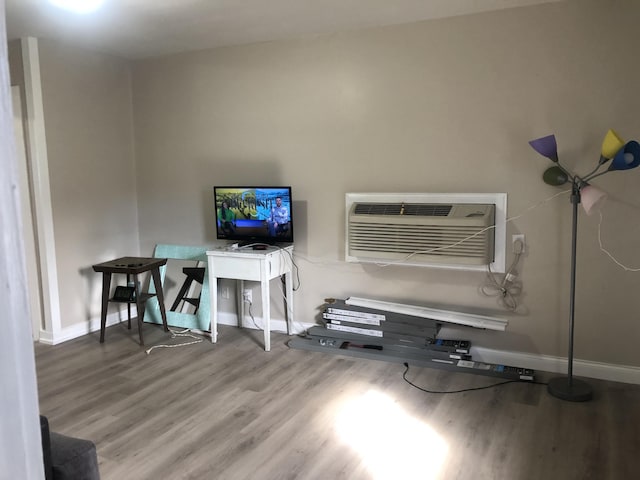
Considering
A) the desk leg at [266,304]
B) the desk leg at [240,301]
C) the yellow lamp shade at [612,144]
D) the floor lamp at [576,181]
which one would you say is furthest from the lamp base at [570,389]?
the desk leg at [240,301]

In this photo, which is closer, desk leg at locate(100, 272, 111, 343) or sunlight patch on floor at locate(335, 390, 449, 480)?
sunlight patch on floor at locate(335, 390, 449, 480)

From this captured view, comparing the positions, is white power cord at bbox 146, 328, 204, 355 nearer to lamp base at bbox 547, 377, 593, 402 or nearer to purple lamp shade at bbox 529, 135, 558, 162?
lamp base at bbox 547, 377, 593, 402

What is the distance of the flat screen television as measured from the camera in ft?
12.8

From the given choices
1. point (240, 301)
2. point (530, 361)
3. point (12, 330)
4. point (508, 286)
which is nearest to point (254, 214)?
point (240, 301)

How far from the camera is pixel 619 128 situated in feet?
10.1

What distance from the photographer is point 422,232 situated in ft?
11.4

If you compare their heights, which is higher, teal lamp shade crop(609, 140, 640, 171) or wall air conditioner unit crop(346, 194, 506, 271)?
teal lamp shade crop(609, 140, 640, 171)

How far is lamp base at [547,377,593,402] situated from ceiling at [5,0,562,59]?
2.33 m

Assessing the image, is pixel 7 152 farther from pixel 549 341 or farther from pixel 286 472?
pixel 549 341

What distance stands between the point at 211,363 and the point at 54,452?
2.05m

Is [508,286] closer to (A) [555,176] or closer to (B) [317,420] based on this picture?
(A) [555,176]

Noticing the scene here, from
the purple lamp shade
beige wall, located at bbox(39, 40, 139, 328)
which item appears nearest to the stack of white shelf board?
the purple lamp shade

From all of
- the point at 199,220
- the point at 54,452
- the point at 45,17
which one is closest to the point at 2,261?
the point at 54,452

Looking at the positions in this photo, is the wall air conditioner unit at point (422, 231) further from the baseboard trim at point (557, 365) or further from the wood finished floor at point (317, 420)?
the wood finished floor at point (317, 420)
